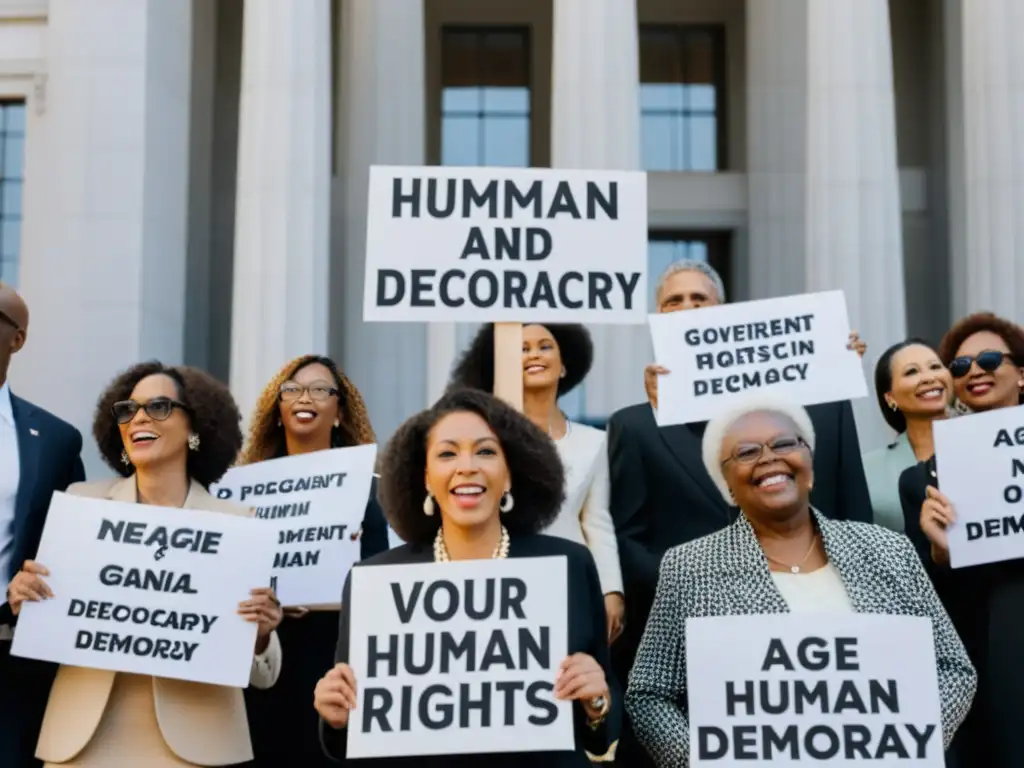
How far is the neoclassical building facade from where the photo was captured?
2192cm

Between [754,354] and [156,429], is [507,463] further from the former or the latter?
[754,354]

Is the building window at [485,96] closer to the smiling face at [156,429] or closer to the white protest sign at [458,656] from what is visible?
the smiling face at [156,429]

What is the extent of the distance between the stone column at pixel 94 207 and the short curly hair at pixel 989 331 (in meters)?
15.3

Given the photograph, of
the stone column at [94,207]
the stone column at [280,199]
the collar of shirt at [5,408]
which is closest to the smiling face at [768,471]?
the collar of shirt at [5,408]

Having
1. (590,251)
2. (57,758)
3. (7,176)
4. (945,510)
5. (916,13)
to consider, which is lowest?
(57,758)

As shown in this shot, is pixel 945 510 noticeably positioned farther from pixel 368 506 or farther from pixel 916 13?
pixel 916 13

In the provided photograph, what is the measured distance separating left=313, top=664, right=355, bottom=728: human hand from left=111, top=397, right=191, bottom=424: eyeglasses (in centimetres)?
187

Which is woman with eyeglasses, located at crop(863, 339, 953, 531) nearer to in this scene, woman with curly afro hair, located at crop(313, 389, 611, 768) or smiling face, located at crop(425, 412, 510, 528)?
woman with curly afro hair, located at crop(313, 389, 611, 768)

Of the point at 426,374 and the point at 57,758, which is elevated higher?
the point at 426,374

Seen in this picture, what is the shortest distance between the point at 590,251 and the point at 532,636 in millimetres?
2910

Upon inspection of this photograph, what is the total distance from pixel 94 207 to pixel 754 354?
51.3ft

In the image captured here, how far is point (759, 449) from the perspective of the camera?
6.55 metres

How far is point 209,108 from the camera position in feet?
93.4

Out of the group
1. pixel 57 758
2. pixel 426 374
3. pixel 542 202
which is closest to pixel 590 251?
pixel 542 202
